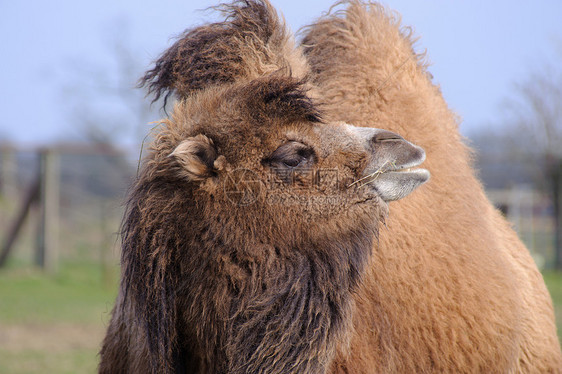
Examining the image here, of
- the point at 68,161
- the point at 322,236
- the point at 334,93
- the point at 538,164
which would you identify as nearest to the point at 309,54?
the point at 334,93

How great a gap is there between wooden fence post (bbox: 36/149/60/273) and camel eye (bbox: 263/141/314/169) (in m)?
12.3

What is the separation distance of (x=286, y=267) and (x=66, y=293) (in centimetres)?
1091

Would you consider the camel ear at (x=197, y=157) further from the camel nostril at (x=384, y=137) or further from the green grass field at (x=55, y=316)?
the green grass field at (x=55, y=316)

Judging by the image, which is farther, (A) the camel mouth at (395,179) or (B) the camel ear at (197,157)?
(A) the camel mouth at (395,179)

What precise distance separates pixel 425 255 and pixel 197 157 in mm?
1179

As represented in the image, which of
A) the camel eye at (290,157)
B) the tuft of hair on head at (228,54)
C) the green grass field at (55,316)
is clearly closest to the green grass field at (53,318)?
the green grass field at (55,316)

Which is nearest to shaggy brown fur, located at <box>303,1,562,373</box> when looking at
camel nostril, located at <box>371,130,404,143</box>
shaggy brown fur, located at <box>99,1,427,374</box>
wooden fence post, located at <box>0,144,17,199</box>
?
shaggy brown fur, located at <box>99,1,427,374</box>

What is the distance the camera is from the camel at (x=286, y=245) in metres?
2.64

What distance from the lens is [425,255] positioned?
9.66 feet

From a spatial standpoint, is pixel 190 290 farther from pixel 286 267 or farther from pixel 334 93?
pixel 334 93

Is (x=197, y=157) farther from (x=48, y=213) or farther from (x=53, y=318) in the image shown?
(x=48, y=213)

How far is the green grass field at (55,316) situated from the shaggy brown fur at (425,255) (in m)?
2.11

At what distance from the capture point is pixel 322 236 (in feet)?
9.04

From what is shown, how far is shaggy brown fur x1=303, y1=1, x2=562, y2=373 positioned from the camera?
9.20 ft
